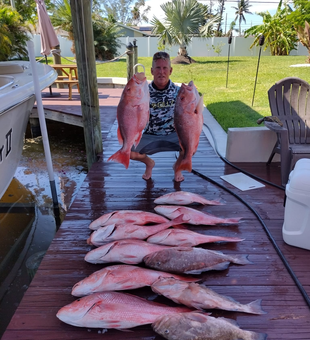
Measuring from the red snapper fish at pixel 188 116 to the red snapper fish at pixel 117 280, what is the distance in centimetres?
133

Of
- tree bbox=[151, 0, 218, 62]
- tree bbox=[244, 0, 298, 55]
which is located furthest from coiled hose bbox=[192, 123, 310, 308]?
tree bbox=[244, 0, 298, 55]

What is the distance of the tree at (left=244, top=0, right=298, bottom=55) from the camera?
68.6 ft

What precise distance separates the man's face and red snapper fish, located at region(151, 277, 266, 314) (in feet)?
7.16

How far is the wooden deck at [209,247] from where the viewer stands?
71.4 inches

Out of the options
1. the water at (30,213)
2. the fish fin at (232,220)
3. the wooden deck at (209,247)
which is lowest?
the water at (30,213)

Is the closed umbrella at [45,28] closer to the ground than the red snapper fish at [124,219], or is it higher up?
higher up

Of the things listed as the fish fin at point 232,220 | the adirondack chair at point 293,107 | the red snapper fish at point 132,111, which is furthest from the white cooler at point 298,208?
the adirondack chair at point 293,107

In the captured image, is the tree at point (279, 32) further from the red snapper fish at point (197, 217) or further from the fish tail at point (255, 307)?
the fish tail at point (255, 307)

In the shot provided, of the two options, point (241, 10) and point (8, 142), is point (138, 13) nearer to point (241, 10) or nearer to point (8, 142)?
point (241, 10)

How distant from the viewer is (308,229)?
2.38 metres

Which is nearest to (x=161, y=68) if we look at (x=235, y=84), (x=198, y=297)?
(x=198, y=297)

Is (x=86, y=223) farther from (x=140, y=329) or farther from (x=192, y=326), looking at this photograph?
(x=192, y=326)

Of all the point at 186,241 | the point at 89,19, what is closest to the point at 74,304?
the point at 186,241

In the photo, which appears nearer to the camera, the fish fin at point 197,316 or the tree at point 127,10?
the fish fin at point 197,316
